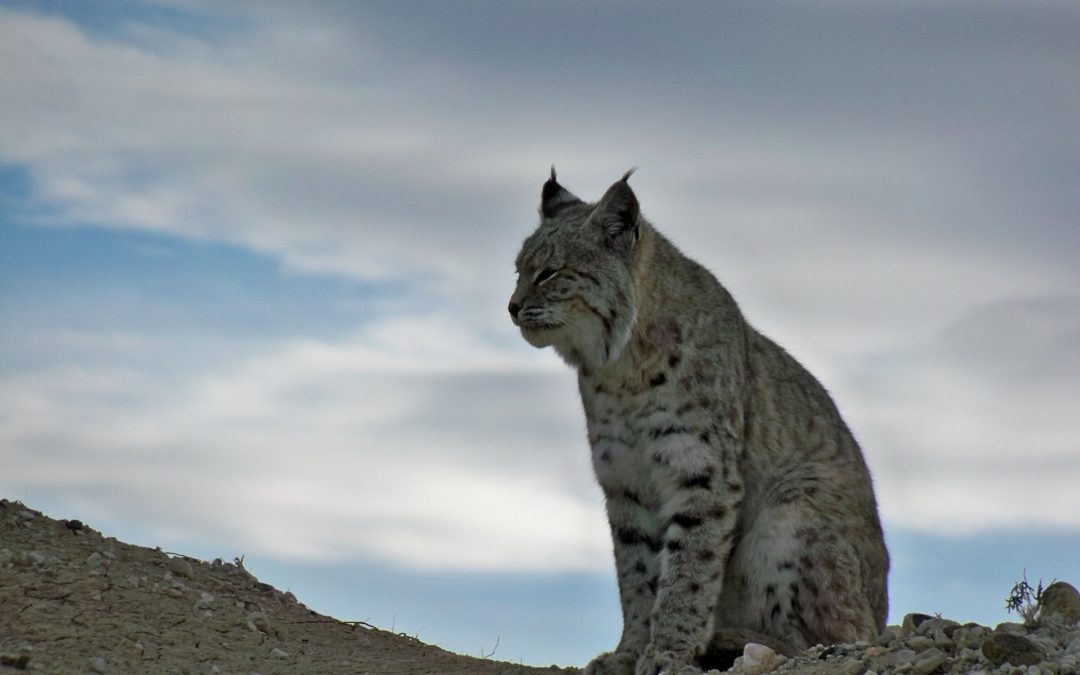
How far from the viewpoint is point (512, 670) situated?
417 inches

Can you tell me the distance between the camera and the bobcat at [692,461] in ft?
29.2

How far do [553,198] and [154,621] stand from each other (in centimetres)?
433

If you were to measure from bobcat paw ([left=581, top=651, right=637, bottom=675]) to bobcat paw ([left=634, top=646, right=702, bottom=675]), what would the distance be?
0.38 metres

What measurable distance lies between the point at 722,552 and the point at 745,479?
602 millimetres

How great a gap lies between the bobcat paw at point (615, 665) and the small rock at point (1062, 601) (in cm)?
269

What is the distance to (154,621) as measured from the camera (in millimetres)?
9969

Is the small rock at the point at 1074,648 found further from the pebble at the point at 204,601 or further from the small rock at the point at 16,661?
the pebble at the point at 204,601

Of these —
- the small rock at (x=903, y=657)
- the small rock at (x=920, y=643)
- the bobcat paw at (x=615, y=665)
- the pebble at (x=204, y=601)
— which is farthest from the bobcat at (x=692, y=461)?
the pebble at (x=204, y=601)

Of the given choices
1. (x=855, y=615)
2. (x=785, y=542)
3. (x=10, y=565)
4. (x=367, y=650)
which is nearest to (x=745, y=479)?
(x=785, y=542)

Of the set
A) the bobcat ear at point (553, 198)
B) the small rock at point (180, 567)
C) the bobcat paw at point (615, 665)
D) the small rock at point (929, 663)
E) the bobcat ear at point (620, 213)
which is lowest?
the small rock at point (929, 663)

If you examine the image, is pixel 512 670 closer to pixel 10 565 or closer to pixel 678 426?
pixel 678 426

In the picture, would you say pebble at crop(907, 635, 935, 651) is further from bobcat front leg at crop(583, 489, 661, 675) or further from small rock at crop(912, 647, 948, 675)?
bobcat front leg at crop(583, 489, 661, 675)

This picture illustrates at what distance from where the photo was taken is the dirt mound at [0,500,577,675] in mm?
9227

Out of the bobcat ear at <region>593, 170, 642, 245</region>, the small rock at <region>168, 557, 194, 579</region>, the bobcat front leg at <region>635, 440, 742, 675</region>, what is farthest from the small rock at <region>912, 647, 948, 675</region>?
the small rock at <region>168, 557, 194, 579</region>
